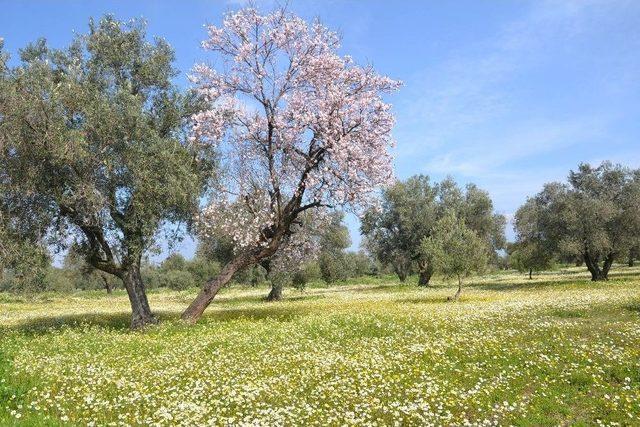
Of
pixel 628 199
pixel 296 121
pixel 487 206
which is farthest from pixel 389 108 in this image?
pixel 487 206


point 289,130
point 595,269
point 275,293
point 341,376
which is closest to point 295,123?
point 289,130

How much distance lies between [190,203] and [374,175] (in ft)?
35.0

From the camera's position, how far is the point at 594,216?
2109 inches

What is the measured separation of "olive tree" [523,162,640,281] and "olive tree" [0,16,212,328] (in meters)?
44.9

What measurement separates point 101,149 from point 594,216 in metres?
51.1

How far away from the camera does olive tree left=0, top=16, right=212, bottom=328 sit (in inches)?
909

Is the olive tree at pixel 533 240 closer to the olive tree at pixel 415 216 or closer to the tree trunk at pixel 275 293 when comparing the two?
the olive tree at pixel 415 216

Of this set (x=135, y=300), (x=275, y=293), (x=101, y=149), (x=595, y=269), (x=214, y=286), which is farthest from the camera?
(x=595, y=269)

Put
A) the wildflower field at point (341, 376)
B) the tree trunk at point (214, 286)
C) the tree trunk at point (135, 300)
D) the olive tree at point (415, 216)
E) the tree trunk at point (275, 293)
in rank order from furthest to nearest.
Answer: the olive tree at point (415, 216), the tree trunk at point (275, 293), the tree trunk at point (214, 286), the tree trunk at point (135, 300), the wildflower field at point (341, 376)

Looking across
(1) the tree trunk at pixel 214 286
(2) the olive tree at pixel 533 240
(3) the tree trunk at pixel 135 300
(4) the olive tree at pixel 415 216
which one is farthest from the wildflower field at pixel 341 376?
(4) the olive tree at pixel 415 216

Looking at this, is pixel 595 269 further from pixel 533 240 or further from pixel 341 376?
pixel 341 376

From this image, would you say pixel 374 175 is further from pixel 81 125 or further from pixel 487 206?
pixel 487 206

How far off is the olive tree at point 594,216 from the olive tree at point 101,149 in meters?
44.9

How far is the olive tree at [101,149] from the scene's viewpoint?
2308 centimetres
